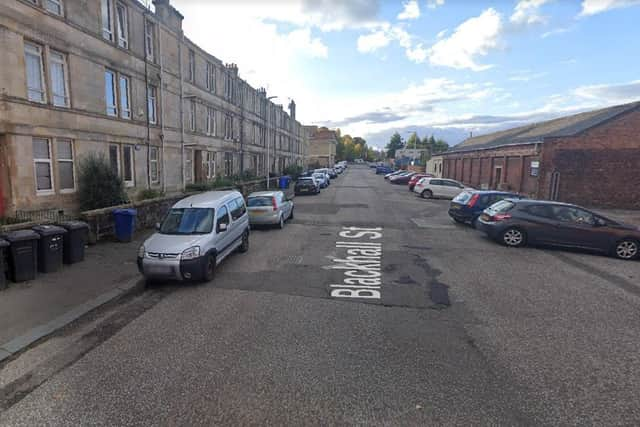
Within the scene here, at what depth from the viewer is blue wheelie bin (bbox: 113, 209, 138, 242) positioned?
9.55 m

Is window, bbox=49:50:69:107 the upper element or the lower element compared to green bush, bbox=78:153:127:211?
upper

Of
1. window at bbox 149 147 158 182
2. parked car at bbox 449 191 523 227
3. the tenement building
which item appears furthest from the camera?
window at bbox 149 147 158 182

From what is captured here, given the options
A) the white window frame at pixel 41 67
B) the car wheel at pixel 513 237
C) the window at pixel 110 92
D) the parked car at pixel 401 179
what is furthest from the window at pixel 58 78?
the parked car at pixel 401 179

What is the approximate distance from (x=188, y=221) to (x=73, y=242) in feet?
8.57

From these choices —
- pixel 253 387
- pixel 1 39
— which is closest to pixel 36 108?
pixel 1 39

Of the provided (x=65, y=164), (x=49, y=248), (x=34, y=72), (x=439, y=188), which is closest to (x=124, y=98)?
(x=34, y=72)

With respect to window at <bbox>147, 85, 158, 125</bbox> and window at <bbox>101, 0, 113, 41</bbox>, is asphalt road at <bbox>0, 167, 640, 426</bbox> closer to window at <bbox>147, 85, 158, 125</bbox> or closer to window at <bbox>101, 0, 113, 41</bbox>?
window at <bbox>101, 0, 113, 41</bbox>

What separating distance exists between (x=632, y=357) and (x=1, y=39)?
15.5 metres

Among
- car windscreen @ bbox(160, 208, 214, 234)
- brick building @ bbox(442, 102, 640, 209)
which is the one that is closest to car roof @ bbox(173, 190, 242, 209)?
car windscreen @ bbox(160, 208, 214, 234)

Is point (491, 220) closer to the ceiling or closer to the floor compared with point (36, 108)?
closer to the floor

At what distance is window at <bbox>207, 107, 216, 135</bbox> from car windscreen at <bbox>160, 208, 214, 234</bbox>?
698 inches

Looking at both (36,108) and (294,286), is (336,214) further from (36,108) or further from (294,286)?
(36,108)

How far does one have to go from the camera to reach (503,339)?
15.2 feet

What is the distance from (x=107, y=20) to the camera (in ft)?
45.3
